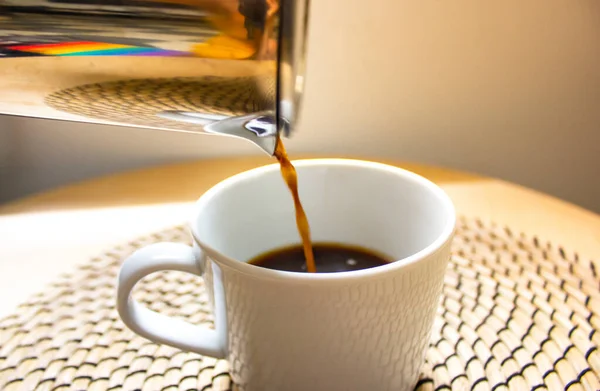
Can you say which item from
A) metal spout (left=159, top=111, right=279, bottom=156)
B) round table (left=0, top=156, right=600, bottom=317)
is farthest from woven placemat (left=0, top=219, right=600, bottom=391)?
metal spout (left=159, top=111, right=279, bottom=156)

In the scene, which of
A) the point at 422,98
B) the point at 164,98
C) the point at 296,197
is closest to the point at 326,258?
the point at 296,197

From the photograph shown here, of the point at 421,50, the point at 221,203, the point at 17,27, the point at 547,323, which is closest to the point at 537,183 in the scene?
the point at 421,50

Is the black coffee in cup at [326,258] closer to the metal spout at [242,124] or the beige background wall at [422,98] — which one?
the metal spout at [242,124]

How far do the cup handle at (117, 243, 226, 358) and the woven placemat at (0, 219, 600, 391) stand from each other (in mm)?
31

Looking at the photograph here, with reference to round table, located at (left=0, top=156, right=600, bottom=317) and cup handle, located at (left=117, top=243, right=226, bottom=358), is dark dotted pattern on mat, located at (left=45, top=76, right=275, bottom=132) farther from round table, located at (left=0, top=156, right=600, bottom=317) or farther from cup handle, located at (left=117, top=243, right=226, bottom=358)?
round table, located at (left=0, top=156, right=600, bottom=317)

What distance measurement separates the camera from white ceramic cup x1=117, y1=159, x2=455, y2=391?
24 cm

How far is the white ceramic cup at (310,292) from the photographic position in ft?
0.80

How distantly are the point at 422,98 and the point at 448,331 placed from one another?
319mm

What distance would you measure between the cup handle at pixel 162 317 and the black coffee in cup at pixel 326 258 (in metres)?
0.07

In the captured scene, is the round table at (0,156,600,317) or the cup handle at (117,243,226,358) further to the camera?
the round table at (0,156,600,317)

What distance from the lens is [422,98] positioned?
0.60 metres

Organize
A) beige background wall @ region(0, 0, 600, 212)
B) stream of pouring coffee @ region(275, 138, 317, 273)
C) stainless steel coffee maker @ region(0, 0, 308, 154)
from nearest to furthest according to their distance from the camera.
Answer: stainless steel coffee maker @ region(0, 0, 308, 154) < stream of pouring coffee @ region(275, 138, 317, 273) < beige background wall @ region(0, 0, 600, 212)

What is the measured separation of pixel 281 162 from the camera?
309mm

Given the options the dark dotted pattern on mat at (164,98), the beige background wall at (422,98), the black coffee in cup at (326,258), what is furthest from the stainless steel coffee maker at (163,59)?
the beige background wall at (422,98)
